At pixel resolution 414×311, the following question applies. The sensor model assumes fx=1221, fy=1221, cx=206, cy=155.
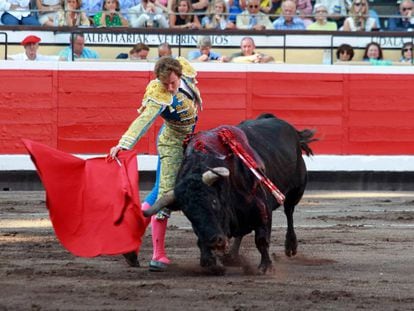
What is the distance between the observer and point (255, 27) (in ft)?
45.2

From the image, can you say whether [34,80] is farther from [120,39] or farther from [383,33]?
[383,33]

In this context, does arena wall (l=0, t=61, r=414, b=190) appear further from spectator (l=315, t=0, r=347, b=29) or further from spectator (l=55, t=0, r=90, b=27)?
spectator (l=315, t=0, r=347, b=29)

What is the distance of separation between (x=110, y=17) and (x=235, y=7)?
1613mm

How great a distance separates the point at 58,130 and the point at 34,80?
2.03ft

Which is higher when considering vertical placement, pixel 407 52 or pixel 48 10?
pixel 48 10

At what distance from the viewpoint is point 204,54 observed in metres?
13.6

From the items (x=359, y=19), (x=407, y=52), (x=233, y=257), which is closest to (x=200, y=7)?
(x=359, y=19)

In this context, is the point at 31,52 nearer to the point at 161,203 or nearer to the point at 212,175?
the point at 161,203

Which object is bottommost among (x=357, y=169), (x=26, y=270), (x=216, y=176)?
(x=357, y=169)

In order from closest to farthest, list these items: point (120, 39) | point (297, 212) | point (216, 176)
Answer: point (216, 176)
point (297, 212)
point (120, 39)

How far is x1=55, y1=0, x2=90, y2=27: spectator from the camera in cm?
1321

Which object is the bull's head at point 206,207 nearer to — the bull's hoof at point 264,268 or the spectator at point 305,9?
the bull's hoof at point 264,268

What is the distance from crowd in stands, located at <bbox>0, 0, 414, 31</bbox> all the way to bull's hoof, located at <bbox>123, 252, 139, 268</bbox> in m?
6.63

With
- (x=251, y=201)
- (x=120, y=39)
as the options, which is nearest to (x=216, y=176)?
(x=251, y=201)
